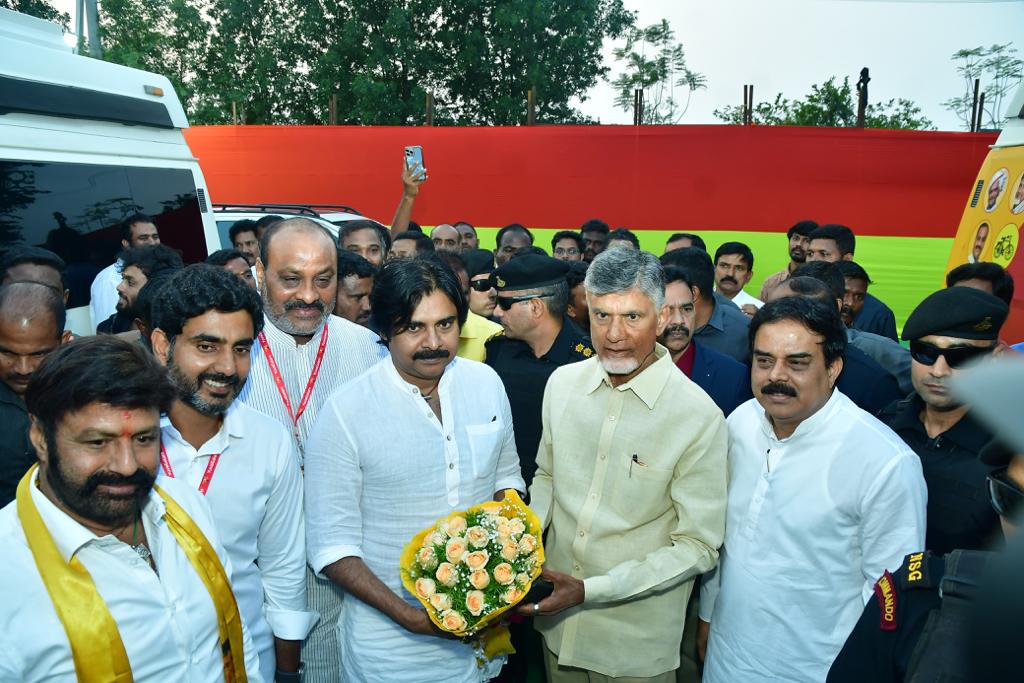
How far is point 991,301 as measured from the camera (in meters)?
3.04

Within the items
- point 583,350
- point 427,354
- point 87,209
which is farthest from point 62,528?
point 87,209

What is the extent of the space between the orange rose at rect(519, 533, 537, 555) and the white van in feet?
13.5

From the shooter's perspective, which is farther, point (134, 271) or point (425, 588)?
point (134, 271)

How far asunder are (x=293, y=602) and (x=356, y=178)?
467 inches

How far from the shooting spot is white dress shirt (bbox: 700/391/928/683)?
2471mm

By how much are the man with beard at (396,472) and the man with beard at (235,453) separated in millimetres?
116

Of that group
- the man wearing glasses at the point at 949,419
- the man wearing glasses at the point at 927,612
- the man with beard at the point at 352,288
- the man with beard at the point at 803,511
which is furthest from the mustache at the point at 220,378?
the man wearing glasses at the point at 949,419

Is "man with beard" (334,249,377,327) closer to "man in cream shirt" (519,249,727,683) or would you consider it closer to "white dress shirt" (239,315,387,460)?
"white dress shirt" (239,315,387,460)

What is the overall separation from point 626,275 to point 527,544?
110 centimetres

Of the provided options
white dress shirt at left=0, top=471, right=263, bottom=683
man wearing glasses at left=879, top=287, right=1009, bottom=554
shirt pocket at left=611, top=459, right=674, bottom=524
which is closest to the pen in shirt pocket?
shirt pocket at left=611, top=459, right=674, bottom=524

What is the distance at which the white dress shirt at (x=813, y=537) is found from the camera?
2471 mm

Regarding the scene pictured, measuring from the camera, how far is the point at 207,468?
250cm

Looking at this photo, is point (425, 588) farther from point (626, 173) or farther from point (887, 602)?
point (626, 173)

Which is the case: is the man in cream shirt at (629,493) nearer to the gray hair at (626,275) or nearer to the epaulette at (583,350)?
the gray hair at (626,275)
